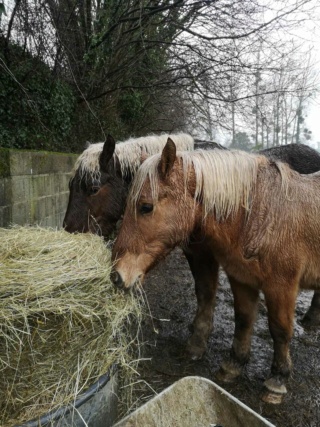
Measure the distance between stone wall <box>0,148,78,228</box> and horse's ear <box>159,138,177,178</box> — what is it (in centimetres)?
184

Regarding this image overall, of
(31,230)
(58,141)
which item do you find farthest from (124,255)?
(58,141)

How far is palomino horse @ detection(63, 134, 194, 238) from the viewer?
8.54ft

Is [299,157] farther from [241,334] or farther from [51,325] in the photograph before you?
[51,325]

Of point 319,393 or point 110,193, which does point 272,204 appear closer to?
point 110,193

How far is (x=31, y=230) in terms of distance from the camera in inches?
77.2

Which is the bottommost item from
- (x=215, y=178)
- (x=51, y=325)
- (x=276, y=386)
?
(x=276, y=386)

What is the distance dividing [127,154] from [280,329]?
6.11 feet

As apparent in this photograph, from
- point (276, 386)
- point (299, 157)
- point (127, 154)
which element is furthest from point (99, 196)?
point (299, 157)

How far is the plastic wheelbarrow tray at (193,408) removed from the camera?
1.53 metres

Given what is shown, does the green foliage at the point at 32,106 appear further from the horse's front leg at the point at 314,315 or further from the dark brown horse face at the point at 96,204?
the horse's front leg at the point at 314,315

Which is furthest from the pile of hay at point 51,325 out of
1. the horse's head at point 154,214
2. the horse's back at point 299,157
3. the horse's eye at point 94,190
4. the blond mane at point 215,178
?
the horse's back at point 299,157

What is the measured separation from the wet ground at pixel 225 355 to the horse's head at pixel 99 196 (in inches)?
38.5

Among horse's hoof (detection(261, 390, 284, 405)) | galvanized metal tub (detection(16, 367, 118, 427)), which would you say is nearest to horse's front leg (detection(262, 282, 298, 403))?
horse's hoof (detection(261, 390, 284, 405))

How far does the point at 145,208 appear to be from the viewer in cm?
181
